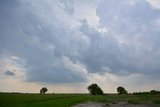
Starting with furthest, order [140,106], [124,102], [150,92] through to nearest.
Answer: [150,92] → [124,102] → [140,106]

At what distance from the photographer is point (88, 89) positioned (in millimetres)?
91125

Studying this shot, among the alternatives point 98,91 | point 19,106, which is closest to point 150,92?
Answer: point 98,91

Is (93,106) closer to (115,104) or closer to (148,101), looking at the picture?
(115,104)

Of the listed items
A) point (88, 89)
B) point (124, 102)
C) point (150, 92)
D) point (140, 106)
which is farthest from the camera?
point (88, 89)

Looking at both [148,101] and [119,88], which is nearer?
[148,101]

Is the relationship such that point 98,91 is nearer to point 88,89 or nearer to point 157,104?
point 88,89

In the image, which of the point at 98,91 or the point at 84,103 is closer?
the point at 84,103

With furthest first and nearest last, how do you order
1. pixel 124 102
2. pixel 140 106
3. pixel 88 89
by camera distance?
pixel 88 89 → pixel 124 102 → pixel 140 106

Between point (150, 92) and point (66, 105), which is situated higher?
point (150, 92)

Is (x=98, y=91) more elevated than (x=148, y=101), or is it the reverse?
(x=98, y=91)

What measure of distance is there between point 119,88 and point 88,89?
10.6m

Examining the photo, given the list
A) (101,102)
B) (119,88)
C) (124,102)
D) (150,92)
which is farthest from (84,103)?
(119,88)

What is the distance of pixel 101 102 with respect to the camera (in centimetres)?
5653

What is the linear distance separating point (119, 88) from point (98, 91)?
7.85 m
